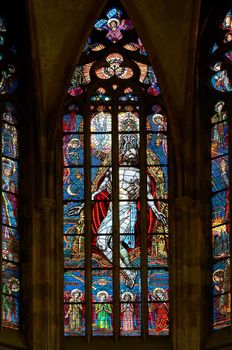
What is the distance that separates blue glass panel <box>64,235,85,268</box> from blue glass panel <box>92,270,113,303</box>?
28 cm

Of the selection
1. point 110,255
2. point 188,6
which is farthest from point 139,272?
point 188,6

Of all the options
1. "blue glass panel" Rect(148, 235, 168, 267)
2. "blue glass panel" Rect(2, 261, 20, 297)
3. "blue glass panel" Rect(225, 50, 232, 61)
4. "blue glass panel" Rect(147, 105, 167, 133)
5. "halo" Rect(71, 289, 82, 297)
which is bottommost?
"halo" Rect(71, 289, 82, 297)

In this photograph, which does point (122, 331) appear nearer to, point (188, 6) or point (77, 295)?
point (77, 295)

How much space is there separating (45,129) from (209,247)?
10.2 feet

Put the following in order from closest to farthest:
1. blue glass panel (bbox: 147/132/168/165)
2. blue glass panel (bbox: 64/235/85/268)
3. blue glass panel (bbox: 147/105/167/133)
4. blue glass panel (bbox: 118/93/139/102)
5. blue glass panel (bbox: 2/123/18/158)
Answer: blue glass panel (bbox: 64/235/85/268) < blue glass panel (bbox: 2/123/18/158) < blue glass panel (bbox: 147/132/168/165) < blue glass panel (bbox: 147/105/167/133) < blue glass panel (bbox: 118/93/139/102)

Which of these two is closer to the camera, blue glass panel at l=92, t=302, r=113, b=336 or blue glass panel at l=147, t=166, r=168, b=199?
blue glass panel at l=92, t=302, r=113, b=336

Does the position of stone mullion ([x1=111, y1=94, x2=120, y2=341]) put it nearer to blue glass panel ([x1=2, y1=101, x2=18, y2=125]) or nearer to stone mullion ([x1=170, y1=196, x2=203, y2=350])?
stone mullion ([x1=170, y1=196, x2=203, y2=350])

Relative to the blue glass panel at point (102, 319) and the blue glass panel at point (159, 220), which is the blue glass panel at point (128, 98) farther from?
the blue glass panel at point (102, 319)

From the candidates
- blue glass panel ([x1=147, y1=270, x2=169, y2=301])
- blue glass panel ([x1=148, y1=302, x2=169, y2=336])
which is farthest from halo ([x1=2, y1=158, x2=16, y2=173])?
blue glass panel ([x1=148, y1=302, x2=169, y2=336])

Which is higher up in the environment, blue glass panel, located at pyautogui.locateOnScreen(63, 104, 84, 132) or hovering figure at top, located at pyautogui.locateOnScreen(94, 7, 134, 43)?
hovering figure at top, located at pyautogui.locateOnScreen(94, 7, 134, 43)

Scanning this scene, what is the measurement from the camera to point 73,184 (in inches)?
1448

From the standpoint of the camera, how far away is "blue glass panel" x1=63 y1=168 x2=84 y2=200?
36719 millimetres

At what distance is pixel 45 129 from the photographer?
36.7 m

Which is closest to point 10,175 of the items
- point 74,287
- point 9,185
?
point 9,185
